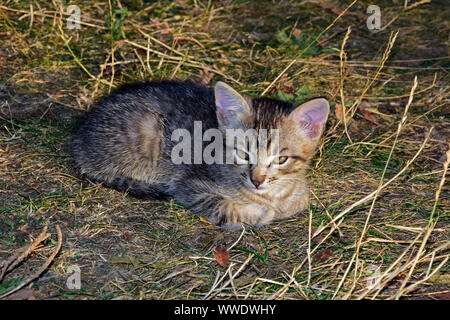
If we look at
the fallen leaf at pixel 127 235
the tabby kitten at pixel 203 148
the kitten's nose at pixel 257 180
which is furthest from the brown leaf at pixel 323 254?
the fallen leaf at pixel 127 235

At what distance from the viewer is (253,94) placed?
17.7 feet

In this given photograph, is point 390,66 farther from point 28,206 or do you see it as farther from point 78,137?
point 28,206

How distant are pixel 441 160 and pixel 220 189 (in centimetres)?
202

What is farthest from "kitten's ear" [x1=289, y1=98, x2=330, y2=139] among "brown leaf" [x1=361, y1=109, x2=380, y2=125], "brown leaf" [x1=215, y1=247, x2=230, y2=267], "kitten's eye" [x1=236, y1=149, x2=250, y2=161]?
"brown leaf" [x1=361, y1=109, x2=380, y2=125]

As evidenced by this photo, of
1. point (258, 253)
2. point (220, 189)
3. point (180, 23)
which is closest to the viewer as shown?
point (258, 253)

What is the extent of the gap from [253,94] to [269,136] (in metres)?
1.50

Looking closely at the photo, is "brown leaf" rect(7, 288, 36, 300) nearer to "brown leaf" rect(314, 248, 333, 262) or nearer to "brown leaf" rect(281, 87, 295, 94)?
"brown leaf" rect(314, 248, 333, 262)

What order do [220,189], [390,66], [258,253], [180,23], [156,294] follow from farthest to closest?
1. [180,23]
2. [390,66]
3. [220,189]
4. [258,253]
5. [156,294]

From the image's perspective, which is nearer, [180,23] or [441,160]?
[441,160]

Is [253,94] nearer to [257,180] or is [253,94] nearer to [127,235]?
[257,180]

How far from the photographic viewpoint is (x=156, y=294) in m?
3.31

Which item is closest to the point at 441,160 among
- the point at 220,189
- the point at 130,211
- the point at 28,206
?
the point at 220,189

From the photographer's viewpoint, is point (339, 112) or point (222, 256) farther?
point (339, 112)

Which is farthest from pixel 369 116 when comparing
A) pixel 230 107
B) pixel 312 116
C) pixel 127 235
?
pixel 127 235
